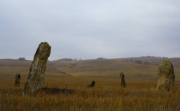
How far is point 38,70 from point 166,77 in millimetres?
13787

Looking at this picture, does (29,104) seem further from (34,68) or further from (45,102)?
(34,68)

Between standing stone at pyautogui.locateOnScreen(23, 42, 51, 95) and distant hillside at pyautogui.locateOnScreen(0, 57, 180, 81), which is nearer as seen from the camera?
standing stone at pyautogui.locateOnScreen(23, 42, 51, 95)

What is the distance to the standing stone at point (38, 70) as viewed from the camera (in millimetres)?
16016

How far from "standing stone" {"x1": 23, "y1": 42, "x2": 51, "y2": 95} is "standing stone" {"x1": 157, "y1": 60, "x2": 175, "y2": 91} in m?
12.5

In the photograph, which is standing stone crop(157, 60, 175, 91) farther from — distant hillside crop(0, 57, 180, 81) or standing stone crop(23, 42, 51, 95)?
distant hillside crop(0, 57, 180, 81)

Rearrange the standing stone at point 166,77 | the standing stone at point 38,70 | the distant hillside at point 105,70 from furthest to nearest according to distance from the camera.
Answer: the distant hillside at point 105,70
the standing stone at point 166,77
the standing stone at point 38,70

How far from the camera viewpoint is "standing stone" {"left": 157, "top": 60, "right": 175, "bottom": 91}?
24.5m

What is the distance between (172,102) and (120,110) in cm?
386

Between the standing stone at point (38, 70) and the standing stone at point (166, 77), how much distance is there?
1250 cm

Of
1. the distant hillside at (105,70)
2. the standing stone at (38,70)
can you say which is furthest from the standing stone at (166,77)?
the distant hillside at (105,70)

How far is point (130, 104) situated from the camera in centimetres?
1074

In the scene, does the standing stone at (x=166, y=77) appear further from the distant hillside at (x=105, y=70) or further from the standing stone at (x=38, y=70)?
the distant hillside at (x=105, y=70)

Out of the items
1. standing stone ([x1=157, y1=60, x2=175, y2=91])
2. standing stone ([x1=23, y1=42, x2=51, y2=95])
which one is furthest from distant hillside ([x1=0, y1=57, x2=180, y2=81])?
standing stone ([x1=23, y1=42, x2=51, y2=95])

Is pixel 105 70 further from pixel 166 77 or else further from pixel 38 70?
pixel 38 70
